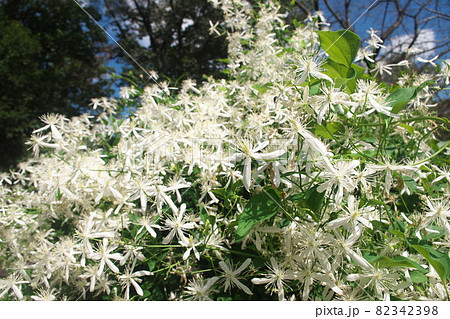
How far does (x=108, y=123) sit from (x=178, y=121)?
34 centimetres

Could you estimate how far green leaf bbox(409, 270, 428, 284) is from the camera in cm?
41

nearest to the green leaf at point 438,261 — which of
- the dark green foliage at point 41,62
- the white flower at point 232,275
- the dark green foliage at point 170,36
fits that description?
the white flower at point 232,275

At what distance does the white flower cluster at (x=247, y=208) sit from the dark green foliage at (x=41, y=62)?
44.8 inches

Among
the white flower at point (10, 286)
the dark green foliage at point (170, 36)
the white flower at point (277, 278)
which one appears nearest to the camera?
the white flower at point (277, 278)

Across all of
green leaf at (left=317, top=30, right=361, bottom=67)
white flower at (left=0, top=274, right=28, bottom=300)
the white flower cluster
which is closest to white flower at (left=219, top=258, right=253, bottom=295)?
the white flower cluster

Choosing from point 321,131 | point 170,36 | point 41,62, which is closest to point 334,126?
point 321,131

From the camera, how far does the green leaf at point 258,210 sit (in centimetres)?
40

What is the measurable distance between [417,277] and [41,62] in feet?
7.41

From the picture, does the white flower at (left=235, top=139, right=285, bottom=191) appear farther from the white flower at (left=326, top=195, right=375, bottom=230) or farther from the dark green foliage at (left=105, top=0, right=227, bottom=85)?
the dark green foliage at (left=105, top=0, right=227, bottom=85)

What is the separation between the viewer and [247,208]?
0.42 m

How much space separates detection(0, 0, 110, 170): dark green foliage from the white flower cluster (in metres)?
1.14

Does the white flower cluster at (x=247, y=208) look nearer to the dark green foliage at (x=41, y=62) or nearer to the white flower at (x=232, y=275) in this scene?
the white flower at (x=232, y=275)

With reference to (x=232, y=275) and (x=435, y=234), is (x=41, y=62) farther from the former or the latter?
(x=435, y=234)
